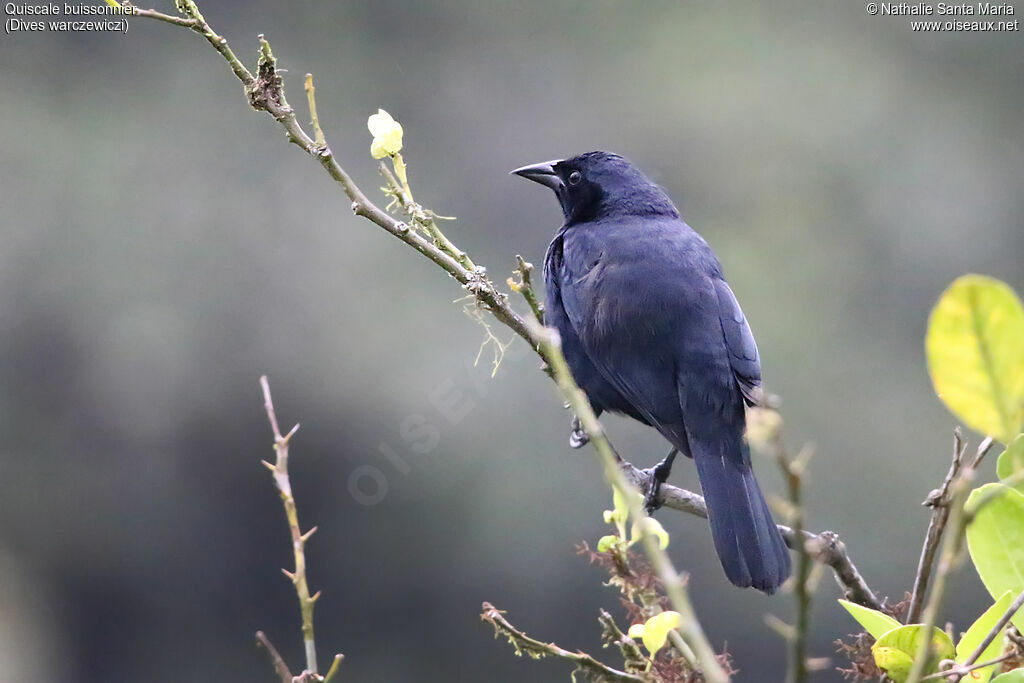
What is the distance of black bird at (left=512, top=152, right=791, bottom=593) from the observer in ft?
7.59

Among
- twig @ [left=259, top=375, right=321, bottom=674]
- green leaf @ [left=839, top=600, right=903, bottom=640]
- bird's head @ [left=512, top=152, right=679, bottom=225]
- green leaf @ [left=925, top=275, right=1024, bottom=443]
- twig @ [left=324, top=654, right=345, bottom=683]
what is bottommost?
green leaf @ [left=839, top=600, right=903, bottom=640]

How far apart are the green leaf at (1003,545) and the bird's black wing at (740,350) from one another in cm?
141

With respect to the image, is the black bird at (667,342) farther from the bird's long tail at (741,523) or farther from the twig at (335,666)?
the twig at (335,666)

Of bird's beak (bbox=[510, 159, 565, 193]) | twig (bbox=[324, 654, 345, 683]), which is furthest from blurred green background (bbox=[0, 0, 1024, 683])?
twig (bbox=[324, 654, 345, 683])

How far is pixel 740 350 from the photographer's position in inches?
105

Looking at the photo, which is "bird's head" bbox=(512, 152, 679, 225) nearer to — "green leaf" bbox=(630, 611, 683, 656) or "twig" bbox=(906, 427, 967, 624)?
"twig" bbox=(906, 427, 967, 624)

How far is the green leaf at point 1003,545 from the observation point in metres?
1.15

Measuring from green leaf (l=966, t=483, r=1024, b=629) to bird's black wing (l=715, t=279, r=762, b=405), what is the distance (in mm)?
1409

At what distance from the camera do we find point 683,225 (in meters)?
3.21

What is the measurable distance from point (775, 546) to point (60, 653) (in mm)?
5257

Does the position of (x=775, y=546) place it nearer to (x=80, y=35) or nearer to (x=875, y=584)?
(x=875, y=584)

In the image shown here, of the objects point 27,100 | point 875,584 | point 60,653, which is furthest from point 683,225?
point 27,100

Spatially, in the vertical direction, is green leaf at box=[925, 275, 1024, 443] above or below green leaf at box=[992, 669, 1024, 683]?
above

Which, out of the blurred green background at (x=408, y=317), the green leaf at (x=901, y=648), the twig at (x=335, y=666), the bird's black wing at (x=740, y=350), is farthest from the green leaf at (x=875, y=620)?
the blurred green background at (x=408, y=317)
